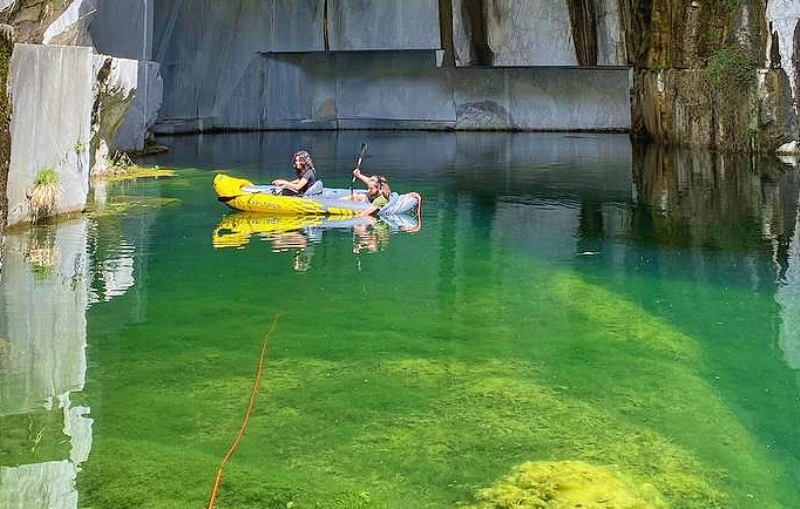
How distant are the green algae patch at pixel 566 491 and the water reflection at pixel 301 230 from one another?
17.0 feet

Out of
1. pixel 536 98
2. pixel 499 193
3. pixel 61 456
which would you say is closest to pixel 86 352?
pixel 61 456

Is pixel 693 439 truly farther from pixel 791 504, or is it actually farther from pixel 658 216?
pixel 658 216

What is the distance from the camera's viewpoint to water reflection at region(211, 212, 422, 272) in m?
10.5

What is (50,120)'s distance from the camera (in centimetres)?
1071

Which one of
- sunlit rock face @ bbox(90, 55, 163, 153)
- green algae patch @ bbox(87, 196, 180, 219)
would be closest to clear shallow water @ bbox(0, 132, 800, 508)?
green algae patch @ bbox(87, 196, 180, 219)

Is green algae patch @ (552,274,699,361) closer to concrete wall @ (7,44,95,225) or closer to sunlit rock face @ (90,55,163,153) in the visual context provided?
concrete wall @ (7,44,95,225)

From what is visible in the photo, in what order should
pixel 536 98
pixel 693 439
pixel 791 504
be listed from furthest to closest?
1. pixel 536 98
2. pixel 693 439
3. pixel 791 504

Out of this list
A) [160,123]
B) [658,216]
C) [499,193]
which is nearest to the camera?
[658,216]

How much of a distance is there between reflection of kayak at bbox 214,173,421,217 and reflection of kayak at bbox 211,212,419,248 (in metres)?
0.08

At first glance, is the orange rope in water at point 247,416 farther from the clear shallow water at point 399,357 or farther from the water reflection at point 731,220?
the water reflection at point 731,220

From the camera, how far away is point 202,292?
8.28 metres

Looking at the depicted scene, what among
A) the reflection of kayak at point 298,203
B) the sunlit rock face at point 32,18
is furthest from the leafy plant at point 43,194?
the reflection of kayak at point 298,203

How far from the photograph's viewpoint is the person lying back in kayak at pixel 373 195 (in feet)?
41.0

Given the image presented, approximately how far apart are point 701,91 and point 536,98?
970 centimetres
